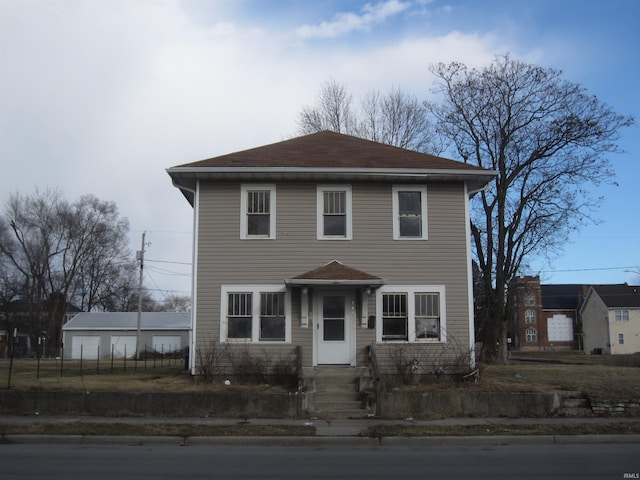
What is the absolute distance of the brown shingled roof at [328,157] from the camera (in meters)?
18.0

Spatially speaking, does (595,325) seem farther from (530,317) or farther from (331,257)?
(331,257)

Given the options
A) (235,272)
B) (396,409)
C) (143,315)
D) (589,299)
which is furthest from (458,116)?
(589,299)

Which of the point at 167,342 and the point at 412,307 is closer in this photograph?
the point at 412,307

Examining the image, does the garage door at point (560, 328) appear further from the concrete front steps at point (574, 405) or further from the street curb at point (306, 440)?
the street curb at point (306, 440)

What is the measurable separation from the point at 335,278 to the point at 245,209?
11.4 ft

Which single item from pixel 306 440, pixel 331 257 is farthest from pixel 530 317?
pixel 306 440

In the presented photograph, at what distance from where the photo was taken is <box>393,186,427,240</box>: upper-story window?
1814 centimetres

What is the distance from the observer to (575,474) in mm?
8641

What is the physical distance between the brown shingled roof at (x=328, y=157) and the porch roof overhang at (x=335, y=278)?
9.95 feet

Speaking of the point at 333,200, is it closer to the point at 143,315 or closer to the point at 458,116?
the point at 458,116

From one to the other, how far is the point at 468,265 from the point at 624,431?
6.70 m

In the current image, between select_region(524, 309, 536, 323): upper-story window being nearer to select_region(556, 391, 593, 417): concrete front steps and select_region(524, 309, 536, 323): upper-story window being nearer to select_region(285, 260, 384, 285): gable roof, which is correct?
select_region(285, 260, 384, 285): gable roof

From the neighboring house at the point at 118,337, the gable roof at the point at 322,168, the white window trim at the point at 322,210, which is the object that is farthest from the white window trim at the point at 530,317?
the white window trim at the point at 322,210

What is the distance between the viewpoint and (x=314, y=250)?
17906mm
